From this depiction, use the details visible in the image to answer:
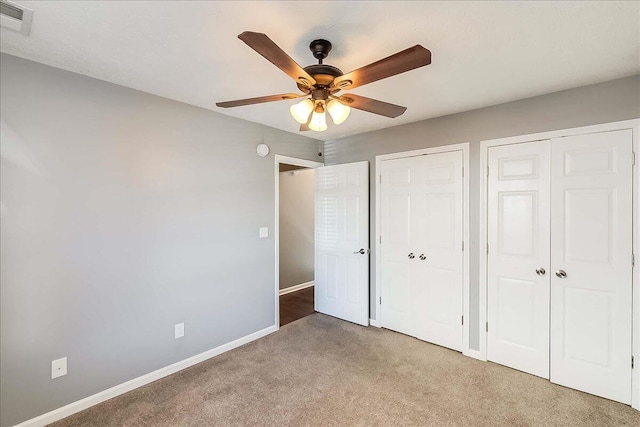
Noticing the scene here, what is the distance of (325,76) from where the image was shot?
155cm

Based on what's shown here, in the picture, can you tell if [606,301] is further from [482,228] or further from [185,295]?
[185,295]

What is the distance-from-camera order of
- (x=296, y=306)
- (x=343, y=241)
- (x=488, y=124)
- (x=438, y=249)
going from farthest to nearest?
(x=296, y=306)
(x=343, y=241)
(x=438, y=249)
(x=488, y=124)

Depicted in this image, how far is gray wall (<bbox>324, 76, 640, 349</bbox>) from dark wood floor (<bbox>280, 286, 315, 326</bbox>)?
3.55ft

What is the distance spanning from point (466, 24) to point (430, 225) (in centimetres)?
201

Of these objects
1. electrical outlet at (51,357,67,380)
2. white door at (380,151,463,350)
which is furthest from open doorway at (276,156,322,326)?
electrical outlet at (51,357,67,380)

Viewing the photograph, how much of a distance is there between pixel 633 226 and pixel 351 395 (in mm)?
2516

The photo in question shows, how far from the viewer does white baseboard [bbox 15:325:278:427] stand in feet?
6.29

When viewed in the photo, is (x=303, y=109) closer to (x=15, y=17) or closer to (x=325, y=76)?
(x=325, y=76)

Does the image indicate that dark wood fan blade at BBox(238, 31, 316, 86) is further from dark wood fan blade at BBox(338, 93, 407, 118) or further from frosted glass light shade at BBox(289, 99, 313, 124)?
dark wood fan blade at BBox(338, 93, 407, 118)

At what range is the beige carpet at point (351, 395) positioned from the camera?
197 cm

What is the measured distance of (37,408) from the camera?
1892 mm

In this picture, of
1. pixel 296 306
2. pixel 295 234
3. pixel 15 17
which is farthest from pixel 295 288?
pixel 15 17

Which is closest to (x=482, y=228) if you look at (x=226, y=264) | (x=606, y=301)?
(x=606, y=301)

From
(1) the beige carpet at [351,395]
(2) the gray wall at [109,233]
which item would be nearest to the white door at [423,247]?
(1) the beige carpet at [351,395]
